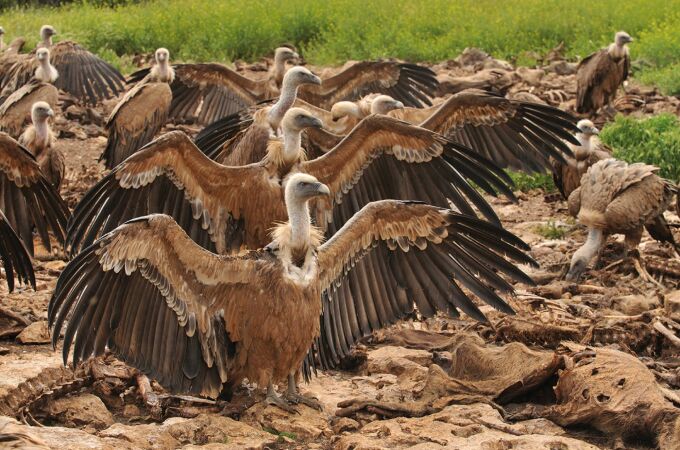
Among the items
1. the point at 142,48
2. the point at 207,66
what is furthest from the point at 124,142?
the point at 142,48

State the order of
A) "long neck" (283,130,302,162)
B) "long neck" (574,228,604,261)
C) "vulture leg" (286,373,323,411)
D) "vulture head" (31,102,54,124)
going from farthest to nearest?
1. "vulture head" (31,102,54,124)
2. "long neck" (574,228,604,261)
3. "long neck" (283,130,302,162)
4. "vulture leg" (286,373,323,411)

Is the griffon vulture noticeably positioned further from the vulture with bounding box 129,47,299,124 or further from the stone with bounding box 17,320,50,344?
the vulture with bounding box 129,47,299,124

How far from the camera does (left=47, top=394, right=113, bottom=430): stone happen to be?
5746 mm

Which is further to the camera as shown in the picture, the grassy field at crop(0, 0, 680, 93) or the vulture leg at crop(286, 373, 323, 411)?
the grassy field at crop(0, 0, 680, 93)

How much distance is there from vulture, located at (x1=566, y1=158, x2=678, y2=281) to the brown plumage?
4944 mm

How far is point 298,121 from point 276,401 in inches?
81.2

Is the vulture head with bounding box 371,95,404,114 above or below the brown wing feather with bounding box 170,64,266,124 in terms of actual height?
below

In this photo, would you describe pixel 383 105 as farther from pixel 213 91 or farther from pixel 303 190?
pixel 303 190

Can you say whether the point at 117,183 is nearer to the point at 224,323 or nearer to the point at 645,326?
the point at 224,323

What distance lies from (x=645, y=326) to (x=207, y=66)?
6.40 m

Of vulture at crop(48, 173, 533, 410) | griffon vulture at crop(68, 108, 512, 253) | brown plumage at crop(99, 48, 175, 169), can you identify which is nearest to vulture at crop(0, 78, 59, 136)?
brown plumage at crop(99, 48, 175, 169)

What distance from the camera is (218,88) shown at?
12.2 metres

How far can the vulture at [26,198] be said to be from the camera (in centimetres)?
814

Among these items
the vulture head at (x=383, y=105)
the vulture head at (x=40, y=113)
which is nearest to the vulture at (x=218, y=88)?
the vulture head at (x=40, y=113)
